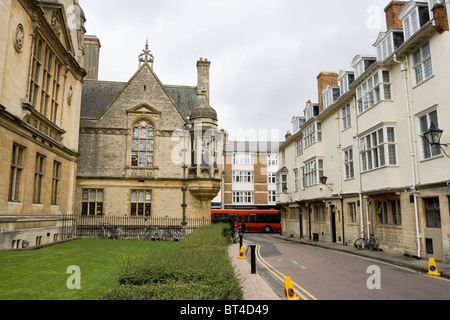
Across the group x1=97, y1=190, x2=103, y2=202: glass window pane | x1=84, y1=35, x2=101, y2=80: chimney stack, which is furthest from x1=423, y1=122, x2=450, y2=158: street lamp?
x1=84, y1=35, x2=101, y2=80: chimney stack

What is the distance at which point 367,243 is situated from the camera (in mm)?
20078

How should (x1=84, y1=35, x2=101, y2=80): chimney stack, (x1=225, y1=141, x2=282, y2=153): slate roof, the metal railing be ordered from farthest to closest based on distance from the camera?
(x1=225, y1=141, x2=282, y2=153): slate roof
(x1=84, y1=35, x2=101, y2=80): chimney stack
the metal railing

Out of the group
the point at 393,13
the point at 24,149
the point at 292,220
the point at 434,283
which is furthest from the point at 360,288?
the point at 292,220

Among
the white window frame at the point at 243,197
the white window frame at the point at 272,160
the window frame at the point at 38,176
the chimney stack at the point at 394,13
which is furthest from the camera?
the white window frame at the point at 272,160

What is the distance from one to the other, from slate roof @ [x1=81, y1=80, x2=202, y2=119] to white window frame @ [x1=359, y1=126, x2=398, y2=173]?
44.2 feet

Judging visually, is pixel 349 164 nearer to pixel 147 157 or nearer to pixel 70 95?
pixel 147 157

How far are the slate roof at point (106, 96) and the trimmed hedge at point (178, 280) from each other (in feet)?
70.1

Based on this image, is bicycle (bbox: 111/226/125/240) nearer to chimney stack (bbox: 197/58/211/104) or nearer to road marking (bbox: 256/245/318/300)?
road marking (bbox: 256/245/318/300)

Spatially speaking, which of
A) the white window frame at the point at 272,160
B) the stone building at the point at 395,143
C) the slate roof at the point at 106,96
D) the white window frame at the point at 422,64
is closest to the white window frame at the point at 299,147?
the stone building at the point at 395,143

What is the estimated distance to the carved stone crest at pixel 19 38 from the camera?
13664 mm

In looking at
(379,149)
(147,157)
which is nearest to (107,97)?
(147,157)

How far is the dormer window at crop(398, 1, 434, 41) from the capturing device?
16.2 meters

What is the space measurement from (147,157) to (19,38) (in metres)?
11.8

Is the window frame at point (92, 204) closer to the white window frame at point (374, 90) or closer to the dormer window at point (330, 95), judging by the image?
the white window frame at point (374, 90)
